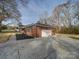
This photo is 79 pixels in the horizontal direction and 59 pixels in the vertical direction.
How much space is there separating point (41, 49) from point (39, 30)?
31 centimetres

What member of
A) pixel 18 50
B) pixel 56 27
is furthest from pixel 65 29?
pixel 18 50

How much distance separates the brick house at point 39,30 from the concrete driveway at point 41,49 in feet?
0.23

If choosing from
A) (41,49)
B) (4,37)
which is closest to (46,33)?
(41,49)

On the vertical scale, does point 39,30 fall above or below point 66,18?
below

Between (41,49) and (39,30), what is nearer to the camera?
(39,30)

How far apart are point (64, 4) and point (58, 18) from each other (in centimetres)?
19

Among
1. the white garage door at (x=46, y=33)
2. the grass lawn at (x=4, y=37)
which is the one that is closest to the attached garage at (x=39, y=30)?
the white garage door at (x=46, y=33)

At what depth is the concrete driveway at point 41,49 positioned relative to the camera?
146cm

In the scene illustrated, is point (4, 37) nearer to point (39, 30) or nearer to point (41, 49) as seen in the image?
point (39, 30)

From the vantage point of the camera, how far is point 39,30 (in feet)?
4.69

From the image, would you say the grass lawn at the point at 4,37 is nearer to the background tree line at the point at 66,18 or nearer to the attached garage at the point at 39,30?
the attached garage at the point at 39,30

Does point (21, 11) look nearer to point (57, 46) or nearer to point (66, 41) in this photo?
point (57, 46)

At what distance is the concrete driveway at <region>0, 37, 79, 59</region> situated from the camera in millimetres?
1462

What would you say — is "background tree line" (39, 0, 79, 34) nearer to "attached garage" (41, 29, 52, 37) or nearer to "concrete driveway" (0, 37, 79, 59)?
"attached garage" (41, 29, 52, 37)
